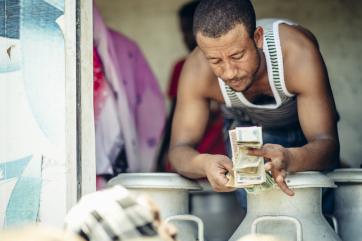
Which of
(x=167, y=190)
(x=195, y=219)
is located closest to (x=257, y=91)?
(x=167, y=190)

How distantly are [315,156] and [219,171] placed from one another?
42 centimetres

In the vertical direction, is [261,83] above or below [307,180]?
above

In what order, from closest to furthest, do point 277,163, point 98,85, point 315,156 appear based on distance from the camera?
point 277,163 < point 315,156 < point 98,85

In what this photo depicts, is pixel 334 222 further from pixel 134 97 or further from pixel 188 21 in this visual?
pixel 188 21

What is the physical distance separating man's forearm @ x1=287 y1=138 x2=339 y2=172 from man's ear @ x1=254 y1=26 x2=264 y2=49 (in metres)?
0.46

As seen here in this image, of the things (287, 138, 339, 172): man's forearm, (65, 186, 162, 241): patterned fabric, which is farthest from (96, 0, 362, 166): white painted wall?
(65, 186, 162, 241): patterned fabric

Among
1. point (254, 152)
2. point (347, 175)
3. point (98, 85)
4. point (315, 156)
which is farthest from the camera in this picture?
point (98, 85)

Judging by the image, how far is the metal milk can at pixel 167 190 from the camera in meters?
3.35

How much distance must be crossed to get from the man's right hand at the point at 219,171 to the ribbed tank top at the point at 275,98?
0.50m

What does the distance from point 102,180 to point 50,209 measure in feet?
3.52

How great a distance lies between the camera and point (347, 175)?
3.39 m

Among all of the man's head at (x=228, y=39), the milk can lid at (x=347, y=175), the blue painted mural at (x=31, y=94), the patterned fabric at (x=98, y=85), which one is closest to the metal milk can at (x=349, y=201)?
the milk can lid at (x=347, y=175)

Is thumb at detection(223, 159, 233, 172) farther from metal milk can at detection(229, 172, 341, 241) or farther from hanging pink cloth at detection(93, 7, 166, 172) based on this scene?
hanging pink cloth at detection(93, 7, 166, 172)

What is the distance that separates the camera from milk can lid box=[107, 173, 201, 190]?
3.36m
